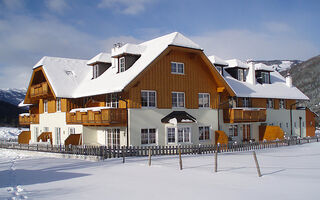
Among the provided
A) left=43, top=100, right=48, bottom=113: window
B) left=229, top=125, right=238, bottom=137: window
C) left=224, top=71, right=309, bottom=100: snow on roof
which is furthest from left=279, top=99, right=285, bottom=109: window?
left=43, top=100, right=48, bottom=113: window

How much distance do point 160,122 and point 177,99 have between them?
2.66 meters

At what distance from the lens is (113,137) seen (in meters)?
27.7

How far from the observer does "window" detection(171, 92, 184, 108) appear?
1113 inches

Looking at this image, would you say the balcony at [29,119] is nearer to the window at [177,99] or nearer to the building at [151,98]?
the building at [151,98]

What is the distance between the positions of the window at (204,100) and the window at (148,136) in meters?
5.47

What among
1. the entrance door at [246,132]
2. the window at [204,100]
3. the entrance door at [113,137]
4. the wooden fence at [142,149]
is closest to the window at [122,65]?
the entrance door at [113,137]

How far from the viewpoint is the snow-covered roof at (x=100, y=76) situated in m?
26.5

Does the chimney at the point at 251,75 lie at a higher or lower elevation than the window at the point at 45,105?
higher

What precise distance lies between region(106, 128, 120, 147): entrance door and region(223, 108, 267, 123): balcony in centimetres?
1023

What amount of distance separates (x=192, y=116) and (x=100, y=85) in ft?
26.5

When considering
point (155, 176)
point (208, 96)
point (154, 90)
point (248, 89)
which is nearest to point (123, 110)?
point (154, 90)

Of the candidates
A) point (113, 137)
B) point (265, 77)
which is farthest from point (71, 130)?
point (265, 77)

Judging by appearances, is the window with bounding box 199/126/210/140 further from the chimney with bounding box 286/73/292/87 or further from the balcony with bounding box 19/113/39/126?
the balcony with bounding box 19/113/39/126

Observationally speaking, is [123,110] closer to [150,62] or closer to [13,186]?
[150,62]
